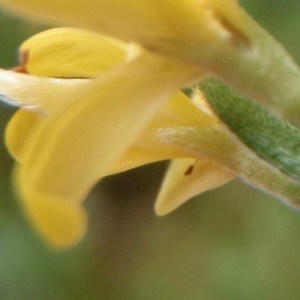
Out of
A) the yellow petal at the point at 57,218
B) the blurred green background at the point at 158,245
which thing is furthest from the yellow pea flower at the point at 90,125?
the blurred green background at the point at 158,245

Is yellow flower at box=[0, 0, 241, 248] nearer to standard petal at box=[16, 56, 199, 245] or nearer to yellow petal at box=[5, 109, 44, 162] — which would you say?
standard petal at box=[16, 56, 199, 245]

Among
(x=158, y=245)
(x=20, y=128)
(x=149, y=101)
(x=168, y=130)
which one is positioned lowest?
(x=158, y=245)

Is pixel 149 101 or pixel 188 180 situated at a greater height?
pixel 149 101

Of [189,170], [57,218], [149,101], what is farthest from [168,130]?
[57,218]

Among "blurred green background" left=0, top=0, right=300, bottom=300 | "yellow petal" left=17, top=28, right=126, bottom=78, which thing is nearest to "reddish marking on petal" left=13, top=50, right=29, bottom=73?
"yellow petal" left=17, top=28, right=126, bottom=78

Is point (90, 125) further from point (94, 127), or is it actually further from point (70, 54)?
point (70, 54)

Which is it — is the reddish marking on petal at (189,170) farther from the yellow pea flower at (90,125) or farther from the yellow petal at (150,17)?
the yellow petal at (150,17)

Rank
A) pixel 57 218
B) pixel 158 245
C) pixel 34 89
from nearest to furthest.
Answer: pixel 57 218
pixel 34 89
pixel 158 245
